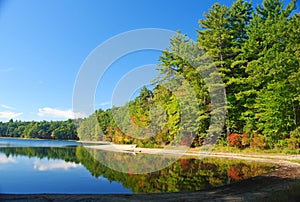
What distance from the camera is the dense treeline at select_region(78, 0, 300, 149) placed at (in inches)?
853

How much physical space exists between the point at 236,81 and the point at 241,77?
1149mm

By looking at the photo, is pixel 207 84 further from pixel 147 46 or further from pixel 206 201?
pixel 206 201

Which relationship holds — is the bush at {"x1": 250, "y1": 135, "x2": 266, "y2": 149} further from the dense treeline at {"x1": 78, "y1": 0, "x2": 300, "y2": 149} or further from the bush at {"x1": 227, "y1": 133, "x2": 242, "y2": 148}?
the bush at {"x1": 227, "y1": 133, "x2": 242, "y2": 148}

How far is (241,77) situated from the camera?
87.4 feet

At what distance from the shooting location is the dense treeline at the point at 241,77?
21.7 m

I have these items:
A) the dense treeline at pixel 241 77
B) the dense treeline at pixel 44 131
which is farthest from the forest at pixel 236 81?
the dense treeline at pixel 44 131

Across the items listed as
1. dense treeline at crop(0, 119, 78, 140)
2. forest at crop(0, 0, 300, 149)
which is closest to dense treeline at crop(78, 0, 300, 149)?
forest at crop(0, 0, 300, 149)

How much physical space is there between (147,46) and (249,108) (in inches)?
508

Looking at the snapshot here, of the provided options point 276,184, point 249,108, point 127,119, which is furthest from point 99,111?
point 276,184

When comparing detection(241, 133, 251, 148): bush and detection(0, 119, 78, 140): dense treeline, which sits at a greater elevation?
detection(0, 119, 78, 140): dense treeline

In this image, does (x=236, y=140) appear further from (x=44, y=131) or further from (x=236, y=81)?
(x=44, y=131)

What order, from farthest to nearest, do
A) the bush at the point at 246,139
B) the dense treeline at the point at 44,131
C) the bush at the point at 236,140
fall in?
the dense treeline at the point at 44,131 < the bush at the point at 236,140 < the bush at the point at 246,139

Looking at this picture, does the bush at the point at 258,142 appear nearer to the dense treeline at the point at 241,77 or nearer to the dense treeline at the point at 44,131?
the dense treeline at the point at 241,77

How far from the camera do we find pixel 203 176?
1220 centimetres
